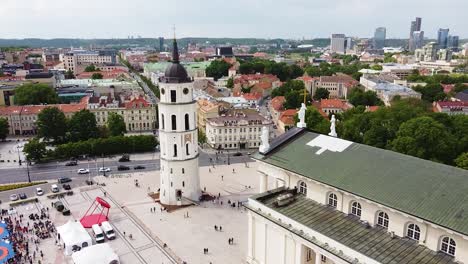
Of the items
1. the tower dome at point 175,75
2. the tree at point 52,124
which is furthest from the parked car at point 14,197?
the tree at point 52,124

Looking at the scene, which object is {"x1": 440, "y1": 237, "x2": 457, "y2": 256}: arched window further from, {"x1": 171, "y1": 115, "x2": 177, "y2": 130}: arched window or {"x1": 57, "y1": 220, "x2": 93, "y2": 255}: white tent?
{"x1": 171, "y1": 115, "x2": 177, "y2": 130}: arched window

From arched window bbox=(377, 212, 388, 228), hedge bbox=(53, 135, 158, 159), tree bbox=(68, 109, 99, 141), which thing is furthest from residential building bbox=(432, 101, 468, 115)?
tree bbox=(68, 109, 99, 141)

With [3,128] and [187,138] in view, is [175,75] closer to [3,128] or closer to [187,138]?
[187,138]

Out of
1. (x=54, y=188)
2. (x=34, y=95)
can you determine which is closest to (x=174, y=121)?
(x=54, y=188)

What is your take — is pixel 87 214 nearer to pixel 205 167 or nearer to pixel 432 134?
pixel 205 167

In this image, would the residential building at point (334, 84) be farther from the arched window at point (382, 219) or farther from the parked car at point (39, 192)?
the arched window at point (382, 219)

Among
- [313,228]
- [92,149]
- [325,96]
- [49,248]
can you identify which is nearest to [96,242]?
[49,248]
